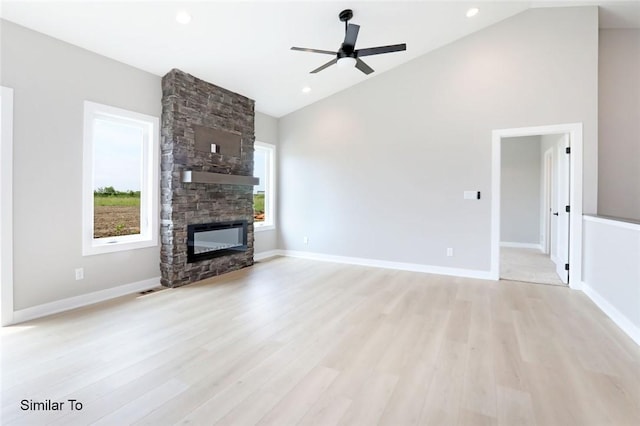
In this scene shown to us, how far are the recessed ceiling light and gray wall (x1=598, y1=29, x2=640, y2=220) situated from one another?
5.49 m

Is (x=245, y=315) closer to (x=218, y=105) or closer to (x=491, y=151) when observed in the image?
(x=218, y=105)

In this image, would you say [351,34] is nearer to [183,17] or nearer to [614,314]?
[183,17]

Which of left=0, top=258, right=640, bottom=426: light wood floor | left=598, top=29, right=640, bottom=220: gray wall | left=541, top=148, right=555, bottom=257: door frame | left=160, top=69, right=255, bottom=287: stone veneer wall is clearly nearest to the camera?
left=0, top=258, right=640, bottom=426: light wood floor

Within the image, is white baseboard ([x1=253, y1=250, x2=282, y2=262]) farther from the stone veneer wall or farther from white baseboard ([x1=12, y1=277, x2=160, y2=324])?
white baseboard ([x1=12, y1=277, x2=160, y2=324])

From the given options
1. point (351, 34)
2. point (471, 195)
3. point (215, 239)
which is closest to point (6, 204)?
point (215, 239)

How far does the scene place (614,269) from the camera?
10.3ft

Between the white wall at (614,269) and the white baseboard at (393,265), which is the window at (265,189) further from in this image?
the white wall at (614,269)

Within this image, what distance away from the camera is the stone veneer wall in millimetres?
4113

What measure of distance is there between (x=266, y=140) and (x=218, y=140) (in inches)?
59.6

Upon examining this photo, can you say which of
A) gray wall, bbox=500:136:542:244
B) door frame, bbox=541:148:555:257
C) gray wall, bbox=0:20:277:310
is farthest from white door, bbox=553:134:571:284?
gray wall, bbox=0:20:277:310

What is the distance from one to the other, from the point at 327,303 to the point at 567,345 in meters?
2.19

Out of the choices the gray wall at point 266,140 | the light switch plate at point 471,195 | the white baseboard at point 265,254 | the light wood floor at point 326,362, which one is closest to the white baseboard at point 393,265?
the white baseboard at point 265,254

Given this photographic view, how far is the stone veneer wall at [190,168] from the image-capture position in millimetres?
4113

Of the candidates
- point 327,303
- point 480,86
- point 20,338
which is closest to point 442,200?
point 480,86
